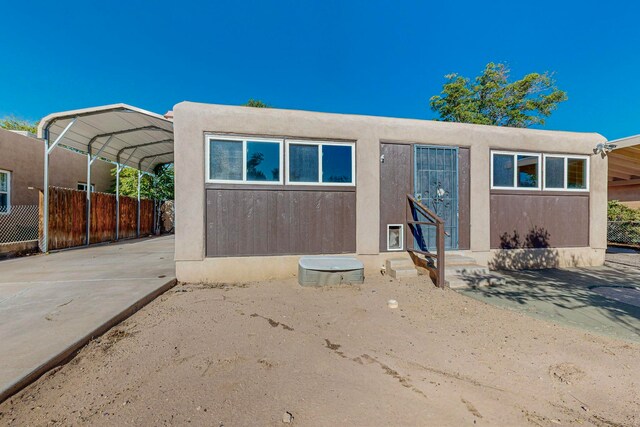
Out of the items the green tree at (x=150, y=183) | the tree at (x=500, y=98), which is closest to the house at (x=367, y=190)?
the tree at (x=500, y=98)

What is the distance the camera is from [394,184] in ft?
18.4

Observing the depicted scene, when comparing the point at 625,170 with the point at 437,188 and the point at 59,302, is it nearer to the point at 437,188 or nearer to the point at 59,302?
the point at 437,188

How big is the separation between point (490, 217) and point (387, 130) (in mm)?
3082

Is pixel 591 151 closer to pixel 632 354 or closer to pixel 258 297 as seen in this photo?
pixel 632 354

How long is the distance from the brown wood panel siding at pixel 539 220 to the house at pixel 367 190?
0.08 feet

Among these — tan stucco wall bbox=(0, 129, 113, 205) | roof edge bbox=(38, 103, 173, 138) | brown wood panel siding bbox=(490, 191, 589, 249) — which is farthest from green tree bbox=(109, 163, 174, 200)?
brown wood panel siding bbox=(490, 191, 589, 249)

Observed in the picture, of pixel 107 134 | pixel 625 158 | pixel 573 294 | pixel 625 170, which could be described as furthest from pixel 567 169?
pixel 107 134

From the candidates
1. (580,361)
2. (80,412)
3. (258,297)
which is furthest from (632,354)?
(80,412)

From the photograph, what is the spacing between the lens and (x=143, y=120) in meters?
7.61

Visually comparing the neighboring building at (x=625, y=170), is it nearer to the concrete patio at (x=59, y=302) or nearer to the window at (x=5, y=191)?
the concrete patio at (x=59, y=302)

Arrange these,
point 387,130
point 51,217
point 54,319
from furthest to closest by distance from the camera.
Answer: point 51,217 → point 387,130 → point 54,319

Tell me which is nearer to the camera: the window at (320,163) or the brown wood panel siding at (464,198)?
the window at (320,163)

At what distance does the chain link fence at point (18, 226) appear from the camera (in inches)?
302

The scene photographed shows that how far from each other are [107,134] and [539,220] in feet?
42.1
